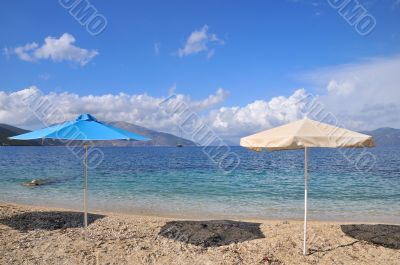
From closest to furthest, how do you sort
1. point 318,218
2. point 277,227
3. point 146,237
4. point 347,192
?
1. point 146,237
2. point 277,227
3. point 318,218
4. point 347,192

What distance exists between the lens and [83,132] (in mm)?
7430

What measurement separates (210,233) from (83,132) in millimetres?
3743

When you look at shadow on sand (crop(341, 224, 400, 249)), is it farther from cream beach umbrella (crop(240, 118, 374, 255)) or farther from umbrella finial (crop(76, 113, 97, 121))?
umbrella finial (crop(76, 113, 97, 121))

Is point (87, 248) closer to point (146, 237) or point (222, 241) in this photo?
point (146, 237)

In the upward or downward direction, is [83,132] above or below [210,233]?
above

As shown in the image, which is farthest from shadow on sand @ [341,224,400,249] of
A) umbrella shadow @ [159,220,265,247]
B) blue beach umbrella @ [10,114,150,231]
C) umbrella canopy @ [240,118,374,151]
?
blue beach umbrella @ [10,114,150,231]

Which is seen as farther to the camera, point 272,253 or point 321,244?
point 321,244

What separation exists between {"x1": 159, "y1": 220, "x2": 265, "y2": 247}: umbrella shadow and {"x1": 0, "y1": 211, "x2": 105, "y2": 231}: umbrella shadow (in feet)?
8.69

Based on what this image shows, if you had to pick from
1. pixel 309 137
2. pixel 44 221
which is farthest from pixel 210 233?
pixel 44 221

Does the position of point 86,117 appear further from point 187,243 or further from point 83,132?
point 187,243

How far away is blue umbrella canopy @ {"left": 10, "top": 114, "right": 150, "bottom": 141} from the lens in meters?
7.24

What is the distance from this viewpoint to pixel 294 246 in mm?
7969

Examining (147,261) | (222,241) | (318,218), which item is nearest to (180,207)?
(318,218)

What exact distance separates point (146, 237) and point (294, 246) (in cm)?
345
